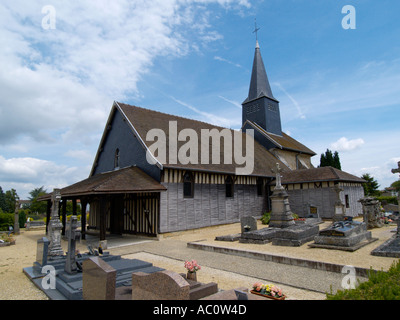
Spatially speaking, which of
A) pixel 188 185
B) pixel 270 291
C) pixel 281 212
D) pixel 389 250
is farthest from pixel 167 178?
pixel 389 250

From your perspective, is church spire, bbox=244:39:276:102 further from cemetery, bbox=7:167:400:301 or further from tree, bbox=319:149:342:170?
cemetery, bbox=7:167:400:301

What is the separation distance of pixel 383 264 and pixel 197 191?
10.1 meters

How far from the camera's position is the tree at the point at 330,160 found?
114 feet

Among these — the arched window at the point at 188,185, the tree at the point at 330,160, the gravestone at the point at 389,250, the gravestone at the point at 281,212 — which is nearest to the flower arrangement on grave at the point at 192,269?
the gravestone at the point at 389,250

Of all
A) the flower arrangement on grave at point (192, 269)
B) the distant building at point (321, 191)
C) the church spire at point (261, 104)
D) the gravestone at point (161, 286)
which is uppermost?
the church spire at point (261, 104)

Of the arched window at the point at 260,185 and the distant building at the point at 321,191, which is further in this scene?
the arched window at the point at 260,185

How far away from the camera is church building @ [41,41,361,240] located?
13773 mm

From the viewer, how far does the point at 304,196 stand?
778 inches

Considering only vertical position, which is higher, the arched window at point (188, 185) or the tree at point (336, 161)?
the tree at point (336, 161)

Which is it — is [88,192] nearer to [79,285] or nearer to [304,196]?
[79,285]

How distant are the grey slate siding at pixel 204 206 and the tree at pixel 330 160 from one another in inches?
764

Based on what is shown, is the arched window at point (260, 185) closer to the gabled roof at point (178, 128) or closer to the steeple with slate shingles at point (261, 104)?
the gabled roof at point (178, 128)

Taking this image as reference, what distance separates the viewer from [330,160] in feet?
114
